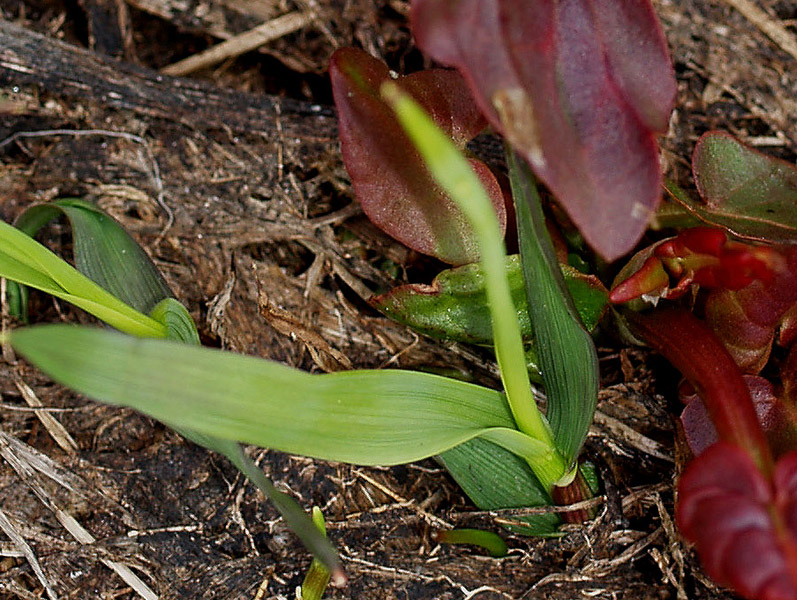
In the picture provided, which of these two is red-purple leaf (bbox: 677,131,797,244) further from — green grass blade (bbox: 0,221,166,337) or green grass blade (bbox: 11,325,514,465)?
green grass blade (bbox: 0,221,166,337)

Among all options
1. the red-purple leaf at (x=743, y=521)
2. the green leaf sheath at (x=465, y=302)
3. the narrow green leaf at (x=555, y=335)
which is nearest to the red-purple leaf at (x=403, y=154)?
the green leaf sheath at (x=465, y=302)

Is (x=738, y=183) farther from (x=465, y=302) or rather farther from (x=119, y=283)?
(x=119, y=283)

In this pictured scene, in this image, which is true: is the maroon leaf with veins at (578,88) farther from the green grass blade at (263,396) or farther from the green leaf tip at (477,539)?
the green leaf tip at (477,539)

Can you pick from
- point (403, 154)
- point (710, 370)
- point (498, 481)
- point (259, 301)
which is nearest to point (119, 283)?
point (259, 301)

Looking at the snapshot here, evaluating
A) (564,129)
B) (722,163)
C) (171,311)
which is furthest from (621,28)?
(171,311)

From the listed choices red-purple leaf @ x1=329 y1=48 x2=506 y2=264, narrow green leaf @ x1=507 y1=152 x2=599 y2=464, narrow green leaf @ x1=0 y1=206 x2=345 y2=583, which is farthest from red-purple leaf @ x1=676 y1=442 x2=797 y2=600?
red-purple leaf @ x1=329 y1=48 x2=506 y2=264
